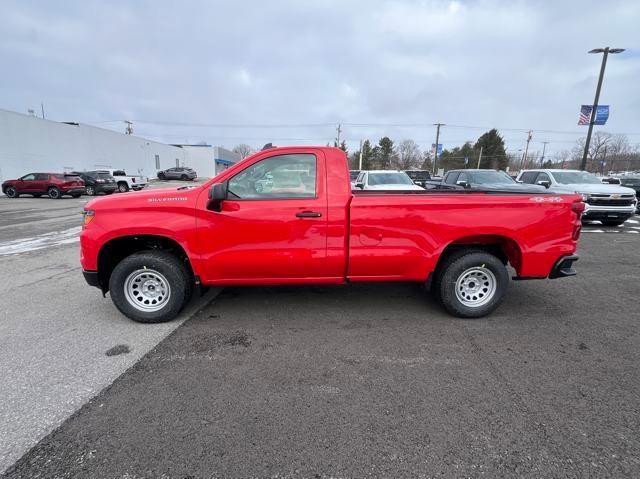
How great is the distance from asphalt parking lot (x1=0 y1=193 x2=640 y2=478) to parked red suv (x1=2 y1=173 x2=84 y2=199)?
807 inches

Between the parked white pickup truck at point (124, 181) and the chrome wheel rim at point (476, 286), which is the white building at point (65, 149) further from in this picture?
the chrome wheel rim at point (476, 286)

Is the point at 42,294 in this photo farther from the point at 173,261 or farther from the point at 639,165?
the point at 639,165

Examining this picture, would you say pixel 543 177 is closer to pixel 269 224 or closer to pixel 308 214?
pixel 308 214

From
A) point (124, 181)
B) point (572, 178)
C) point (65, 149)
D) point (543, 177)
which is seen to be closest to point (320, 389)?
point (543, 177)

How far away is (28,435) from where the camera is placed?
2232 mm

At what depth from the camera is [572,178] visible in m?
11.7

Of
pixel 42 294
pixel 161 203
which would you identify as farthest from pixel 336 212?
pixel 42 294

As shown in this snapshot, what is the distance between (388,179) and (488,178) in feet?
11.4

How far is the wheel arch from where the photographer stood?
3.79m

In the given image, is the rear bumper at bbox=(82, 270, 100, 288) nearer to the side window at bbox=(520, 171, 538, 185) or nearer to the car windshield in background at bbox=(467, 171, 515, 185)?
the car windshield in background at bbox=(467, 171, 515, 185)

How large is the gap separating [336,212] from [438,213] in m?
1.14

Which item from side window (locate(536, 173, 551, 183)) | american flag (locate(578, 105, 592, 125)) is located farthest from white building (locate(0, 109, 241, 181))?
american flag (locate(578, 105, 592, 125))

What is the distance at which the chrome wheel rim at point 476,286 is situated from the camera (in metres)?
3.98

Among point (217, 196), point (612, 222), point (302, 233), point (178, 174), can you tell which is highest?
point (217, 196)
